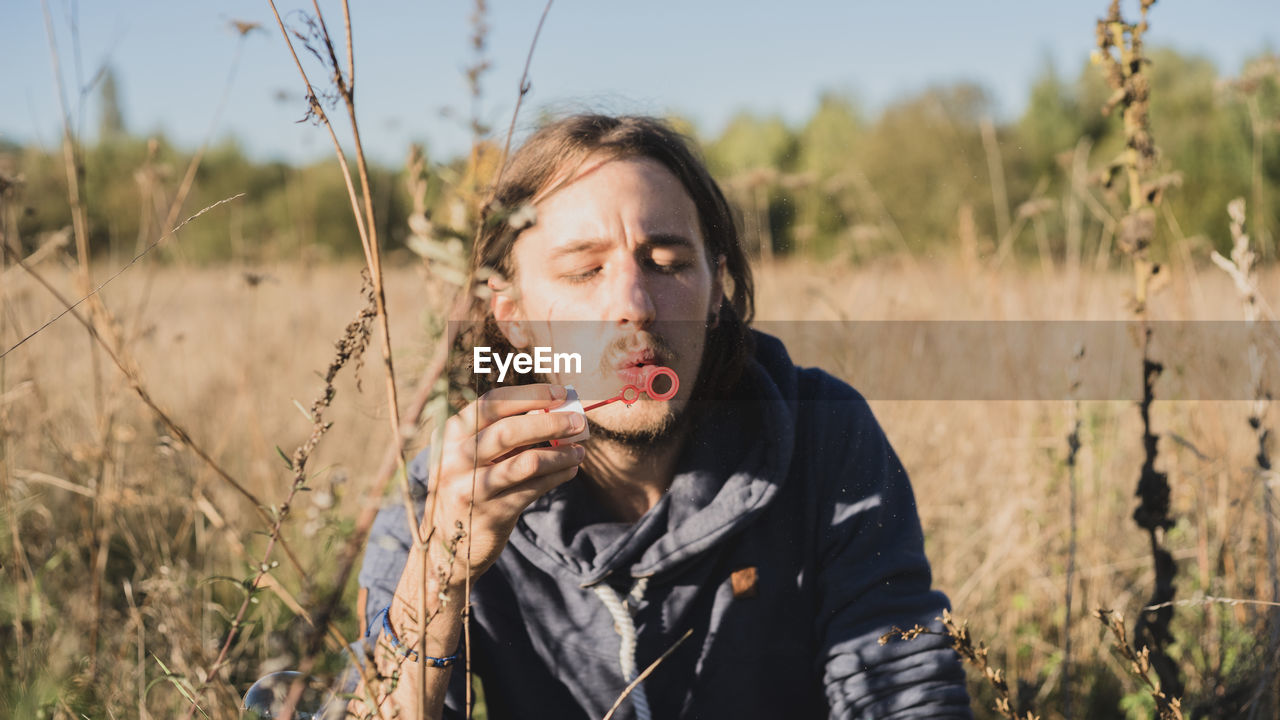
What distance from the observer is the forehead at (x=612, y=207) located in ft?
4.85

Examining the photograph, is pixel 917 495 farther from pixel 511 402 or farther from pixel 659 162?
pixel 511 402

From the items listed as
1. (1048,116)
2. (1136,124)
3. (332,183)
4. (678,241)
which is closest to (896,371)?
(1136,124)

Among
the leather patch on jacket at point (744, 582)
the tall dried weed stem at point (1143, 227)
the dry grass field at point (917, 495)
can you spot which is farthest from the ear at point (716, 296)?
the tall dried weed stem at point (1143, 227)

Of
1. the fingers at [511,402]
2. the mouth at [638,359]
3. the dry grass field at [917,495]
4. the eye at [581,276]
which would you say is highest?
the eye at [581,276]

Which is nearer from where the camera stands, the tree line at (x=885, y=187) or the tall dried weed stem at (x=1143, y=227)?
the tall dried weed stem at (x=1143, y=227)

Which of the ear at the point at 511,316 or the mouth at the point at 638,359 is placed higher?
the ear at the point at 511,316

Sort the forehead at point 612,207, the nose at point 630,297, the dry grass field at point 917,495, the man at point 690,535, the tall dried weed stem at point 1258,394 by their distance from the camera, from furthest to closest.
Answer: the dry grass field at point 917,495 → the tall dried weed stem at point 1258,394 → the man at point 690,535 → the forehead at point 612,207 → the nose at point 630,297

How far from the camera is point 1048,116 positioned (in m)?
15.3

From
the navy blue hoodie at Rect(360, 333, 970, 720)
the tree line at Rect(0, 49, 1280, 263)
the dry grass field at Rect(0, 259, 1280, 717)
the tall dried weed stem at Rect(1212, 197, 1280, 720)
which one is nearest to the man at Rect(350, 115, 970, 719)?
the navy blue hoodie at Rect(360, 333, 970, 720)

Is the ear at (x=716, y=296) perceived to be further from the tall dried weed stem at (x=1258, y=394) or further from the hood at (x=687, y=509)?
the tall dried weed stem at (x=1258, y=394)

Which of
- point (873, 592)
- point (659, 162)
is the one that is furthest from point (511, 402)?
point (873, 592)

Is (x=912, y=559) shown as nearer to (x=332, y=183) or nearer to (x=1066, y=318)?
(x=1066, y=318)

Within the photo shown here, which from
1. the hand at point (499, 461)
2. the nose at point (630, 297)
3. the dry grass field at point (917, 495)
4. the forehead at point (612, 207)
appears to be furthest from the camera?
the dry grass field at point (917, 495)

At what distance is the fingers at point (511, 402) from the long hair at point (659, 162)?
0.38 metres
